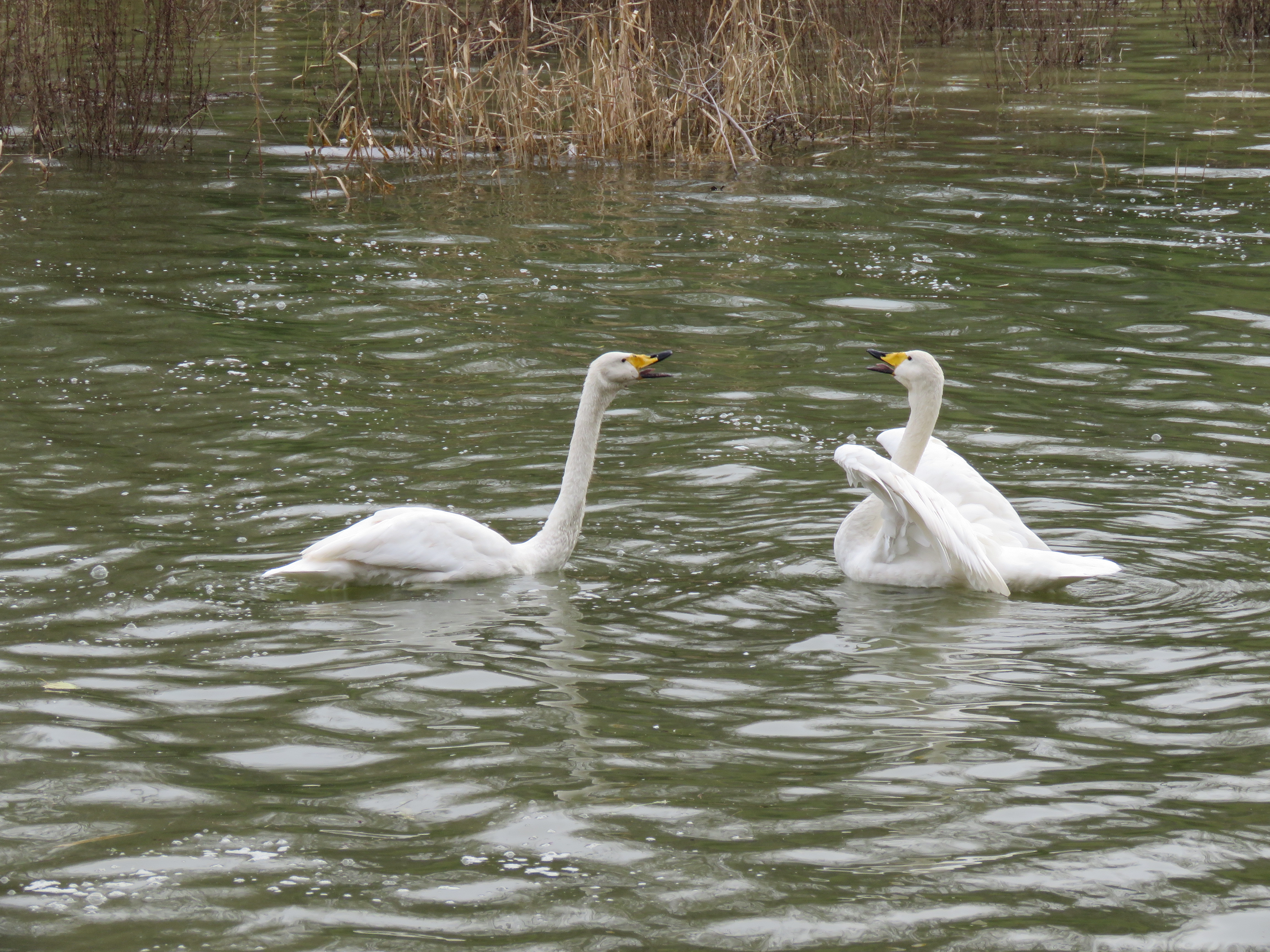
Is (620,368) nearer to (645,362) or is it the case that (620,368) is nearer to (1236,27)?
(645,362)

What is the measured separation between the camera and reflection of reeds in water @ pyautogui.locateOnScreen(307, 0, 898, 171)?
15.4 meters

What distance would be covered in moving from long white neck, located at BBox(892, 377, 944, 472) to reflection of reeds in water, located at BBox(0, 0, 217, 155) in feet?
33.8

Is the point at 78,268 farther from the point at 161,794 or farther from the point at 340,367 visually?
the point at 161,794

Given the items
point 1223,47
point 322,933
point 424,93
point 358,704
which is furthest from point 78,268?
point 1223,47

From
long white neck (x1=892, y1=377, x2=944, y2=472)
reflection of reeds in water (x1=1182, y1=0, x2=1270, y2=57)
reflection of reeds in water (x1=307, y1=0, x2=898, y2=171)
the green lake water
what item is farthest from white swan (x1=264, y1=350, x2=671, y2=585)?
reflection of reeds in water (x1=1182, y1=0, x2=1270, y2=57)

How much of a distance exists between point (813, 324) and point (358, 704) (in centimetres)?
640

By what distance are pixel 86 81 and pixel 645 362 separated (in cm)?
1063

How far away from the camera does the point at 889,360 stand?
761 cm

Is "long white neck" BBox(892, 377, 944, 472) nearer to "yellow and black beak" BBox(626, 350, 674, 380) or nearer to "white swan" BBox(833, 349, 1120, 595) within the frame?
"white swan" BBox(833, 349, 1120, 595)

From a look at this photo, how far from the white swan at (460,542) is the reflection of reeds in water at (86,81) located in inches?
380

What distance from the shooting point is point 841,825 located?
446cm

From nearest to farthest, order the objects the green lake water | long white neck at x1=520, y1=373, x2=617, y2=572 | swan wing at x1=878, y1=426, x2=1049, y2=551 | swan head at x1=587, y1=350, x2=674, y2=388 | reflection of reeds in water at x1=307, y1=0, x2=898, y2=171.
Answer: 1. the green lake water
2. swan wing at x1=878, y1=426, x2=1049, y2=551
3. long white neck at x1=520, y1=373, x2=617, y2=572
4. swan head at x1=587, y1=350, x2=674, y2=388
5. reflection of reeds in water at x1=307, y1=0, x2=898, y2=171

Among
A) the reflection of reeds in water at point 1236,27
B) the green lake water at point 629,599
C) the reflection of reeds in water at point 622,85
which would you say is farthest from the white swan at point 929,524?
the reflection of reeds in water at point 1236,27

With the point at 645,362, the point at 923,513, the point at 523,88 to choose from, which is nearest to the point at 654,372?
the point at 645,362
